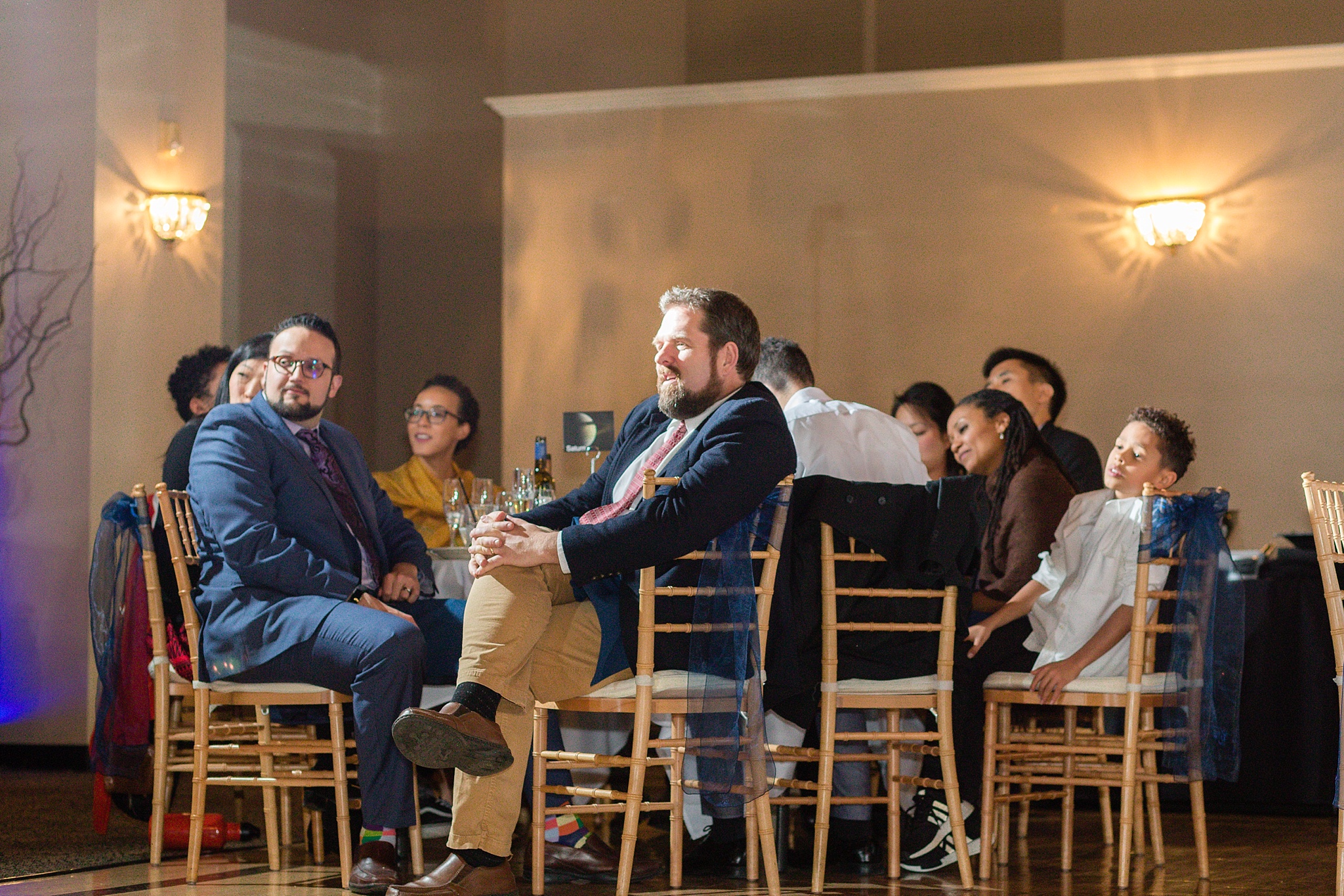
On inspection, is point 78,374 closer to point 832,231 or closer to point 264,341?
point 264,341

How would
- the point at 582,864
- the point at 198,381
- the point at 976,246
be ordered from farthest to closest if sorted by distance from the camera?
the point at 976,246, the point at 198,381, the point at 582,864

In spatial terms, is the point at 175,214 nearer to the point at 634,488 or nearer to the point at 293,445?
the point at 293,445

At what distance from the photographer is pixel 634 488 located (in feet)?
9.80

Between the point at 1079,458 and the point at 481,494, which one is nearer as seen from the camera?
the point at 481,494

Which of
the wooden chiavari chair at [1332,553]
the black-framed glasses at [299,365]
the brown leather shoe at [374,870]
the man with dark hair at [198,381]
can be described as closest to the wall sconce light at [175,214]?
the man with dark hair at [198,381]

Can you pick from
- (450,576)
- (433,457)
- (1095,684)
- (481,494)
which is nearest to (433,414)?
(433,457)

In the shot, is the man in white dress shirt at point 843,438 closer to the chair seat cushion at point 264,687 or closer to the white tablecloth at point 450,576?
the white tablecloth at point 450,576

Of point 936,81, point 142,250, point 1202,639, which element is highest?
point 936,81

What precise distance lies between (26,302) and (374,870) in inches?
135

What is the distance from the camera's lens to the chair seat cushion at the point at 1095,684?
3199 millimetres

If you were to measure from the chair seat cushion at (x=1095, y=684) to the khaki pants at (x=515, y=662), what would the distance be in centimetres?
102

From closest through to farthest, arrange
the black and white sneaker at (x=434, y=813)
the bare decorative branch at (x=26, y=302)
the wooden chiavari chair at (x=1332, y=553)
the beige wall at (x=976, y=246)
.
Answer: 1. the wooden chiavari chair at (x=1332, y=553)
2. the black and white sneaker at (x=434, y=813)
3. the bare decorative branch at (x=26, y=302)
4. the beige wall at (x=976, y=246)

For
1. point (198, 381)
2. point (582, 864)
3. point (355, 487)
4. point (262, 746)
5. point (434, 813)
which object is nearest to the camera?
point (582, 864)

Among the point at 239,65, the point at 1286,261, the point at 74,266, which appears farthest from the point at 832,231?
the point at 74,266
